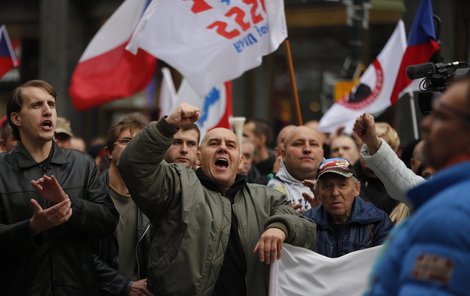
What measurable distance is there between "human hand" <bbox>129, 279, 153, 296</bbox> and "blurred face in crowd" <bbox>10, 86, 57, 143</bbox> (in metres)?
0.97

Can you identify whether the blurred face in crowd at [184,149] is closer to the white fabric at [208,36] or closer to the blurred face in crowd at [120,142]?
the blurred face in crowd at [120,142]

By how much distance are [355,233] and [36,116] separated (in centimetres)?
192

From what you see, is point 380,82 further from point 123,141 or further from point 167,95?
point 123,141

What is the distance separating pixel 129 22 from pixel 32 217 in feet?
12.8

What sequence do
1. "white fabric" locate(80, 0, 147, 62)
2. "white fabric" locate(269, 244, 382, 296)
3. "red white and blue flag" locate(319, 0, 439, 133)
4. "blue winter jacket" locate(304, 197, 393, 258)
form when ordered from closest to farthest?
"white fabric" locate(269, 244, 382, 296) → "blue winter jacket" locate(304, 197, 393, 258) → "white fabric" locate(80, 0, 147, 62) → "red white and blue flag" locate(319, 0, 439, 133)

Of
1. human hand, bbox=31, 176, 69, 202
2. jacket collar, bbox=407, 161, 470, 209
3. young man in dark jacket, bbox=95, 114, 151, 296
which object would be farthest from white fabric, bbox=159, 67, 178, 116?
jacket collar, bbox=407, 161, 470, 209

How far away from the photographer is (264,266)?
5.42 metres

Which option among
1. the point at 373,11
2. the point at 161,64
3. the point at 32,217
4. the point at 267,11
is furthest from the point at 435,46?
the point at 161,64

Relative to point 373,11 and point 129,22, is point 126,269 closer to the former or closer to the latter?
point 129,22

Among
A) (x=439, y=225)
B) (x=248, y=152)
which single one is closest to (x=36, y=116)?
(x=439, y=225)

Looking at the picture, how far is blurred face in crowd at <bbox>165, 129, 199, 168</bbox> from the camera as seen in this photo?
6.73 m

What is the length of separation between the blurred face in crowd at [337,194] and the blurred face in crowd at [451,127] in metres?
2.75

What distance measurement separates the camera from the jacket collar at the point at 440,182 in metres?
2.95

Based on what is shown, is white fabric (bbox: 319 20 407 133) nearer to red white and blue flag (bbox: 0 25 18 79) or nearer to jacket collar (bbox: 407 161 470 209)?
red white and blue flag (bbox: 0 25 18 79)
